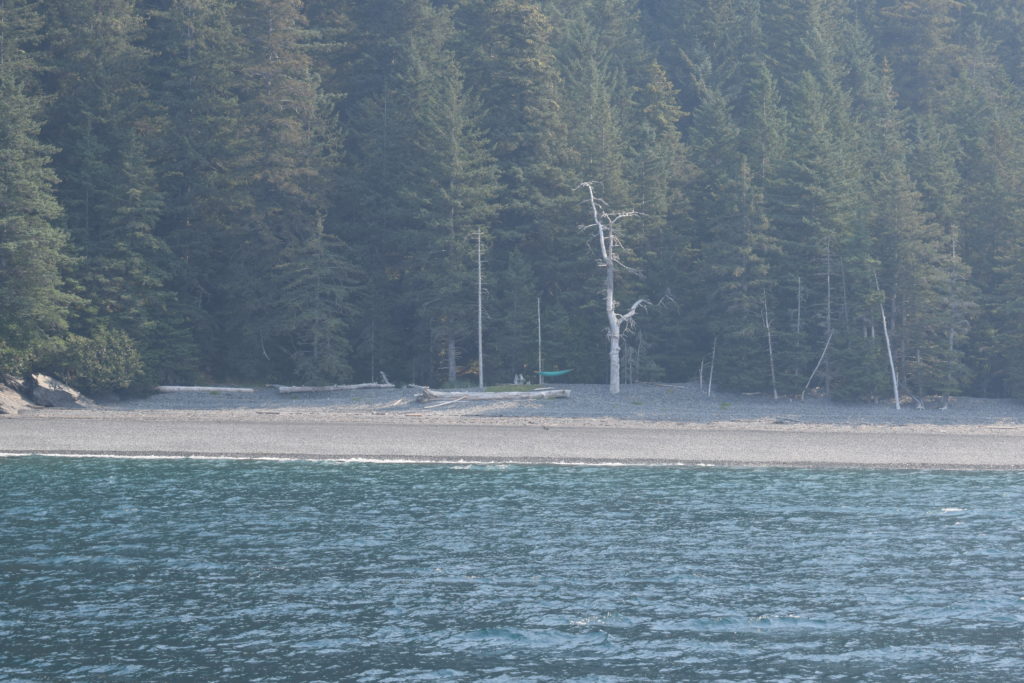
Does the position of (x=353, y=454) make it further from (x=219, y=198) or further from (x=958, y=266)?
(x=958, y=266)

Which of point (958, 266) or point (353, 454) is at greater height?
point (958, 266)

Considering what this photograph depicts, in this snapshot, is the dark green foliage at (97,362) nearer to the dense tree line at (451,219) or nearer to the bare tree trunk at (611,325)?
the dense tree line at (451,219)

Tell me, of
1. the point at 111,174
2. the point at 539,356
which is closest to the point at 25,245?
the point at 111,174

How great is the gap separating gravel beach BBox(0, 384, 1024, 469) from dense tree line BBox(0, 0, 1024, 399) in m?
3.77

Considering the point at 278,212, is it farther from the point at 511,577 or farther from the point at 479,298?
the point at 511,577

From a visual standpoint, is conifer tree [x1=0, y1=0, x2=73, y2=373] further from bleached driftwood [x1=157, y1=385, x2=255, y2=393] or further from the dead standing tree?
the dead standing tree

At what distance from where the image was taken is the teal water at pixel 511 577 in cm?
1461

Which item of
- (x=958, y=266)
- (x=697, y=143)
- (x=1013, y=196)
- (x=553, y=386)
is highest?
(x=697, y=143)

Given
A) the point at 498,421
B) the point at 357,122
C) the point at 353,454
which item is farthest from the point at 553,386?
the point at 357,122

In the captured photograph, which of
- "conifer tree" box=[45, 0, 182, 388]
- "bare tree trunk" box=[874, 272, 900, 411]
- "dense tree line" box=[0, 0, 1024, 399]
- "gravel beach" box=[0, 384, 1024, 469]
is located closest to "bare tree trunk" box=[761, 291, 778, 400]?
"dense tree line" box=[0, 0, 1024, 399]

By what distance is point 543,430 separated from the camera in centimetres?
3756

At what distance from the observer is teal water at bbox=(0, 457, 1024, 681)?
47.9 feet

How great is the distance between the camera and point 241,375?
53844mm

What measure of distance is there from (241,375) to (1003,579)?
41.7 meters
